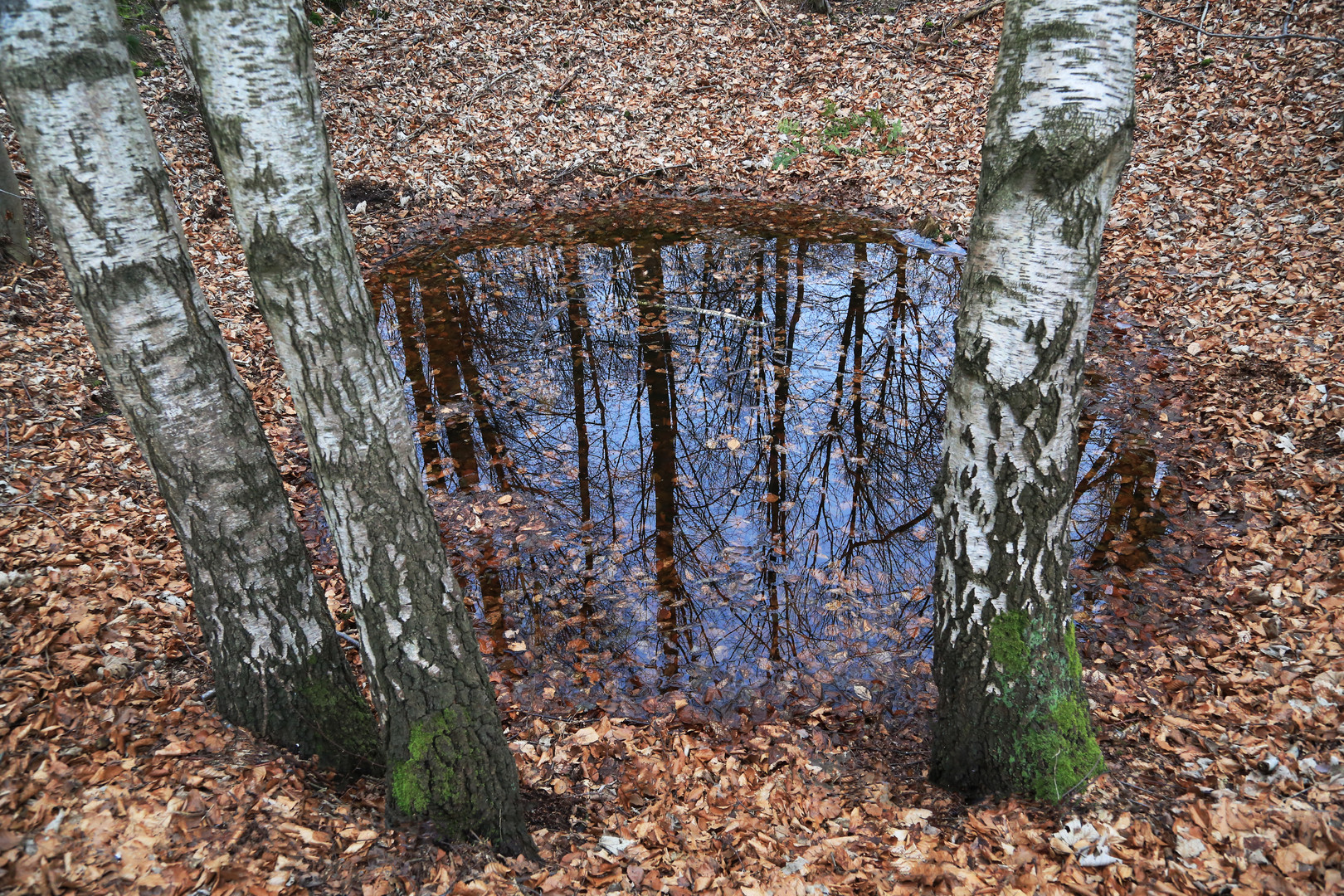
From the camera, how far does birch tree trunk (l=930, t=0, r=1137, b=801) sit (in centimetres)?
247

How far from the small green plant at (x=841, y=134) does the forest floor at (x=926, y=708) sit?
1.79 m

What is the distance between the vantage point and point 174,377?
107 inches

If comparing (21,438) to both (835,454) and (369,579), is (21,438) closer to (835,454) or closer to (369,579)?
(369,579)

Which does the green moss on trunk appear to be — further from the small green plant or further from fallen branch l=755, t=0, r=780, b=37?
fallen branch l=755, t=0, r=780, b=37

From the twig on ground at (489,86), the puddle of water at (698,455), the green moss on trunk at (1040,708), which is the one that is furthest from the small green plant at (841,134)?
the green moss on trunk at (1040,708)

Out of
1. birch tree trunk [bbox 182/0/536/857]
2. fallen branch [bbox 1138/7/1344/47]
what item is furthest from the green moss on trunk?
fallen branch [bbox 1138/7/1344/47]

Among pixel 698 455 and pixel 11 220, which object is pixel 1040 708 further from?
pixel 11 220

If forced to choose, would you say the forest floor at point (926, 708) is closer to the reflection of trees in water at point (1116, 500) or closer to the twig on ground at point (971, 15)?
the reflection of trees in water at point (1116, 500)

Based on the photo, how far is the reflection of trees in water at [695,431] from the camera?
4.94m

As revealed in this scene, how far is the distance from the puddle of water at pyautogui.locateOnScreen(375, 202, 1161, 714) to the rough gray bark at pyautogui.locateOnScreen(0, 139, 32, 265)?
3.32m

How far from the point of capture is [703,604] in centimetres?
495

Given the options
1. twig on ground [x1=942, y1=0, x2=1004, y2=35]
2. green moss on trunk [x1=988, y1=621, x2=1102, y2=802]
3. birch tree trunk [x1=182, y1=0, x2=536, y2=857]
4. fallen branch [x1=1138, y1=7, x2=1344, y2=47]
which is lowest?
green moss on trunk [x1=988, y1=621, x2=1102, y2=802]

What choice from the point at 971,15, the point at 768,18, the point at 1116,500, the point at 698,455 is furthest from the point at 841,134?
the point at 1116,500

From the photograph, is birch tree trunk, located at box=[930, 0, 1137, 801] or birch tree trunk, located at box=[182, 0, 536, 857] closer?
birch tree trunk, located at box=[182, 0, 536, 857]
